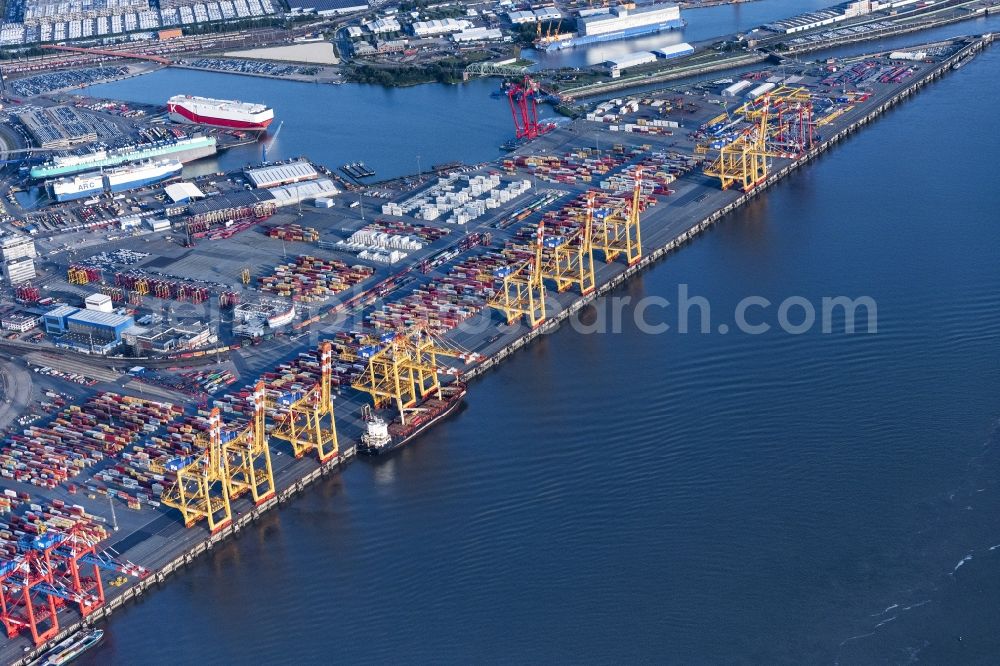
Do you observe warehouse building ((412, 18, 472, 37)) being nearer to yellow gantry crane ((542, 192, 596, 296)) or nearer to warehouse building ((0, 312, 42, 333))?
yellow gantry crane ((542, 192, 596, 296))

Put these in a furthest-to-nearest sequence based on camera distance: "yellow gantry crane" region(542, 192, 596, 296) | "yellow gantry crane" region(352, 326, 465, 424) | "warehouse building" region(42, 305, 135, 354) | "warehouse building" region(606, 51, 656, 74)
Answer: "warehouse building" region(606, 51, 656, 74)
"yellow gantry crane" region(542, 192, 596, 296)
"warehouse building" region(42, 305, 135, 354)
"yellow gantry crane" region(352, 326, 465, 424)

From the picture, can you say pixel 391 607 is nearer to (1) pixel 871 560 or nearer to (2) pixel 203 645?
(2) pixel 203 645

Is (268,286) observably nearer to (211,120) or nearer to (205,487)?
(205,487)

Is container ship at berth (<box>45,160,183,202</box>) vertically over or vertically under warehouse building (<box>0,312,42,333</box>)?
over

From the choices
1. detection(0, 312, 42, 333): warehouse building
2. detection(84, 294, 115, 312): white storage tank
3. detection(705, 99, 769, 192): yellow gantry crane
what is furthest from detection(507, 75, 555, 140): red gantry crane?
detection(0, 312, 42, 333): warehouse building

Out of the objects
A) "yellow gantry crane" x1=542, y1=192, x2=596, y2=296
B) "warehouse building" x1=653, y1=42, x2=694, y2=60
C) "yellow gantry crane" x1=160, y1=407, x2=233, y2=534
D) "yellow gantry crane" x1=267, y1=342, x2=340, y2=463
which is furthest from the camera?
A: "warehouse building" x1=653, y1=42, x2=694, y2=60

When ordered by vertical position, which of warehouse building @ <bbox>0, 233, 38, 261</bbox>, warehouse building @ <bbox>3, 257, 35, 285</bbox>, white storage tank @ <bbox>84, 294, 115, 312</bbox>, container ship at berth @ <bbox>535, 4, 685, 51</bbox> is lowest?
white storage tank @ <bbox>84, 294, 115, 312</bbox>

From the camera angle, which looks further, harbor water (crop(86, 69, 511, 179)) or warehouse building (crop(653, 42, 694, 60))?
warehouse building (crop(653, 42, 694, 60))
